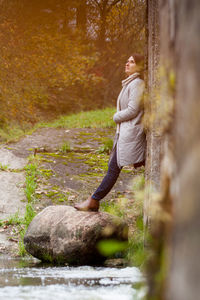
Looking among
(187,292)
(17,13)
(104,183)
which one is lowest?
(104,183)

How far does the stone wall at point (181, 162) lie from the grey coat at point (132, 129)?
12.1ft

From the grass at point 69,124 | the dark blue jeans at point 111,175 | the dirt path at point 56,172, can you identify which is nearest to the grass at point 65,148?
the dirt path at point 56,172

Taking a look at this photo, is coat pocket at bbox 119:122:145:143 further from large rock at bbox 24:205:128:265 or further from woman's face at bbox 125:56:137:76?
large rock at bbox 24:205:128:265

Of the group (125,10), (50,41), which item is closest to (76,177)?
(50,41)

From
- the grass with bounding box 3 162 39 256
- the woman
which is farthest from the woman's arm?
the grass with bounding box 3 162 39 256

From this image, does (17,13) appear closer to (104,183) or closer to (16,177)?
(16,177)

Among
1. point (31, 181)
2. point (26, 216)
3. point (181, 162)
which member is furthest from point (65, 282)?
point (31, 181)

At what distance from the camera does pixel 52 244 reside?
4977 millimetres

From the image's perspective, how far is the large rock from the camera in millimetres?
4836

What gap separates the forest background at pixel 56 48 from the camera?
40.0 ft

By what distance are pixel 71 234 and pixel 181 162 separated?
13.4 ft

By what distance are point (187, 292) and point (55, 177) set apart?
7.55 metres

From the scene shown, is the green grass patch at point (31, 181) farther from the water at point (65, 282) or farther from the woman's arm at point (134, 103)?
the woman's arm at point (134, 103)

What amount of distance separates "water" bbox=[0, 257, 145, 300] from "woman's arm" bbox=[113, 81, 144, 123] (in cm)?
→ 183
